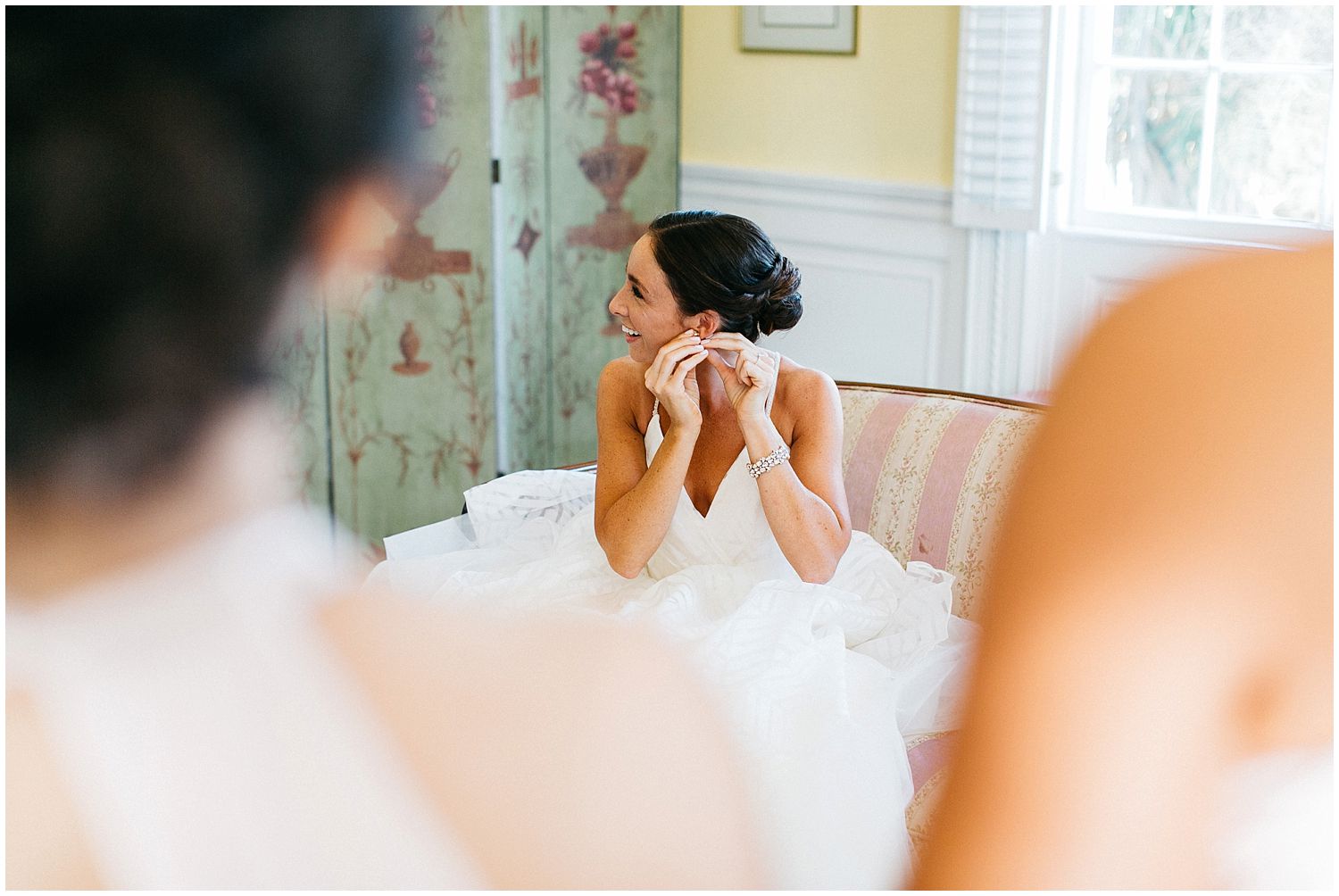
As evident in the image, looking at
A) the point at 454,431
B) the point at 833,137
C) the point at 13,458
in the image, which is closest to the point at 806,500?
the point at 454,431

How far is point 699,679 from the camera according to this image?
36 centimetres

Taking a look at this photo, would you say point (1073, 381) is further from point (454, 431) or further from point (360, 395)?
point (454, 431)

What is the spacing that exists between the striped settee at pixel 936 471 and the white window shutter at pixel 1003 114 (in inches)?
44.5

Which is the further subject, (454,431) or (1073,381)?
(454,431)

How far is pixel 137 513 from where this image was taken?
0.24 meters

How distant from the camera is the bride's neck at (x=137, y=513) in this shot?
24 centimetres

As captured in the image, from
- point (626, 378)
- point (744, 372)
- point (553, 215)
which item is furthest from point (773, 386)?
point (553, 215)

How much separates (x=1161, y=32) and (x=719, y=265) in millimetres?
1903

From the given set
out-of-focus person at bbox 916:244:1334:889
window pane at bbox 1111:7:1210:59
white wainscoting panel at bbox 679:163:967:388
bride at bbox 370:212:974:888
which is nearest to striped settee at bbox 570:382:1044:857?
bride at bbox 370:212:974:888

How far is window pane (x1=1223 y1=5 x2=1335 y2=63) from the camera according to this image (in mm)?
2992

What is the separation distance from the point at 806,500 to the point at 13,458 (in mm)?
1687

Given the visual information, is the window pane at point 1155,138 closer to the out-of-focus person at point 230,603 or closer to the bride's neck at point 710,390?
the bride's neck at point 710,390

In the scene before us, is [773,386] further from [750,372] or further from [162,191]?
[162,191]

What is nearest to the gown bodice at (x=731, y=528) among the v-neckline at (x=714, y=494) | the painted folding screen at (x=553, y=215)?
the v-neckline at (x=714, y=494)
